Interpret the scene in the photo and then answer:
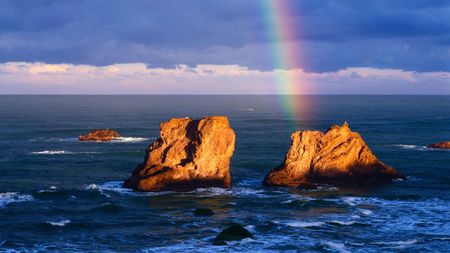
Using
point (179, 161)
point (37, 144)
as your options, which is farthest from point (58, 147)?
point (179, 161)

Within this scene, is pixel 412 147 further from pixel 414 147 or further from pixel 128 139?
pixel 128 139

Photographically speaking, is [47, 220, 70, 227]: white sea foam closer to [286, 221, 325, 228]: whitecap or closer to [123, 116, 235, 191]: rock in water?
[123, 116, 235, 191]: rock in water

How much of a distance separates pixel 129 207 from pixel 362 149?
29.7 metres

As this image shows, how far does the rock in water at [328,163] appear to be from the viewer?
7494 cm

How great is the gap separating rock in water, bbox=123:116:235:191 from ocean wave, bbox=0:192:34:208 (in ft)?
36.0

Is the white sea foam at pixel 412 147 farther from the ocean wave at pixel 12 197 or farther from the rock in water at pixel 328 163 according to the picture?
the ocean wave at pixel 12 197

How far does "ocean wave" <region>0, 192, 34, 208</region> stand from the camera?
65.5 m

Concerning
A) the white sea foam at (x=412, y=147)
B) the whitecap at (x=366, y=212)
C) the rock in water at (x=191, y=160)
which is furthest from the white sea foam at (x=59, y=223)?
the white sea foam at (x=412, y=147)

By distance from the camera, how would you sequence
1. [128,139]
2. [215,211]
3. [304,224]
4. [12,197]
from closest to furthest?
[304,224] < [215,211] < [12,197] < [128,139]

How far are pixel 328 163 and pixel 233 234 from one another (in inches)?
1096

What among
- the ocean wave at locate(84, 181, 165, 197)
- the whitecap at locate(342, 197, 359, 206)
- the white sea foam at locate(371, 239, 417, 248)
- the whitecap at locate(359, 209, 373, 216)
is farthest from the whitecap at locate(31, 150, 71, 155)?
the white sea foam at locate(371, 239, 417, 248)

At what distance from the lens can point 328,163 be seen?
76.1 metres

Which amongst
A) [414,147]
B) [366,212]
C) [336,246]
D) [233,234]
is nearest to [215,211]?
[233,234]

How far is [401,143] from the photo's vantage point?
124 m
